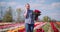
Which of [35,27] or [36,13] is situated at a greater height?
[36,13]

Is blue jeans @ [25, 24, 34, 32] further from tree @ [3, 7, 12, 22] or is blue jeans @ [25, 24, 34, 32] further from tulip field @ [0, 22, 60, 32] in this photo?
tree @ [3, 7, 12, 22]

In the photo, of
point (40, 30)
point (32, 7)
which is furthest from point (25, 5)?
point (40, 30)

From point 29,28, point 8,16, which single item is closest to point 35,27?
point 29,28

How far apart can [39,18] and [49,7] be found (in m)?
0.18

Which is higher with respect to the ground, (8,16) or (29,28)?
(8,16)

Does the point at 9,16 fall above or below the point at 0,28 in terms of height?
above

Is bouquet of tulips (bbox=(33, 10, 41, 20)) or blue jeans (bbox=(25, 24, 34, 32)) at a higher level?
bouquet of tulips (bbox=(33, 10, 41, 20))

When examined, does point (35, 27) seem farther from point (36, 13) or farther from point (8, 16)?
point (8, 16)

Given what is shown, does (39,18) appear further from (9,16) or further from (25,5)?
(9,16)

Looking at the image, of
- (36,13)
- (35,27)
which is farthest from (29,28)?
(36,13)

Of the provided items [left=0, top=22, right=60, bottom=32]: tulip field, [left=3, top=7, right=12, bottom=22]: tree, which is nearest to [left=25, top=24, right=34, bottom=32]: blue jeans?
[left=0, top=22, right=60, bottom=32]: tulip field

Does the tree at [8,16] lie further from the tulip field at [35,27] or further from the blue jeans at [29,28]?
the blue jeans at [29,28]

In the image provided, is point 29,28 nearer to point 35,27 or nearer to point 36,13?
point 35,27

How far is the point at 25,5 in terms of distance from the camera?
1.85 metres
